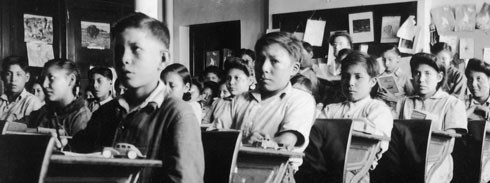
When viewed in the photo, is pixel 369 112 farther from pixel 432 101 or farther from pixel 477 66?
pixel 477 66

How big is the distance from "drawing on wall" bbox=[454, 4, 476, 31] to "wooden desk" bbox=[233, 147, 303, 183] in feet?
13.0

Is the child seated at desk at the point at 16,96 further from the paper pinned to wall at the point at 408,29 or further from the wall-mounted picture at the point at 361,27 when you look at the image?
the paper pinned to wall at the point at 408,29

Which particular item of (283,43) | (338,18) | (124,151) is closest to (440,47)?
(338,18)

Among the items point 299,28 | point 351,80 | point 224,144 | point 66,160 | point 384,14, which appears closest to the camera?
point 66,160

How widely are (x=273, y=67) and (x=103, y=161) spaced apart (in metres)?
1.38

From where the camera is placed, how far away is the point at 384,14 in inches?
254

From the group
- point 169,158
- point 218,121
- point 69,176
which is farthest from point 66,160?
point 218,121

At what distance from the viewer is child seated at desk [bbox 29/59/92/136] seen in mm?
3555

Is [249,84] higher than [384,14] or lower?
lower

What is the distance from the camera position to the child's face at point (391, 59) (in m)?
6.06

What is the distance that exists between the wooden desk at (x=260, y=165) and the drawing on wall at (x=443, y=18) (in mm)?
3968

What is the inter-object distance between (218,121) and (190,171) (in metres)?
1.22

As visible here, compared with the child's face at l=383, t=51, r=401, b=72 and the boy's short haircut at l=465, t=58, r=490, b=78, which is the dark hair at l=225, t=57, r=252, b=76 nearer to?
the child's face at l=383, t=51, r=401, b=72

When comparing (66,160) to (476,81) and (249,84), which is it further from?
(476,81)
